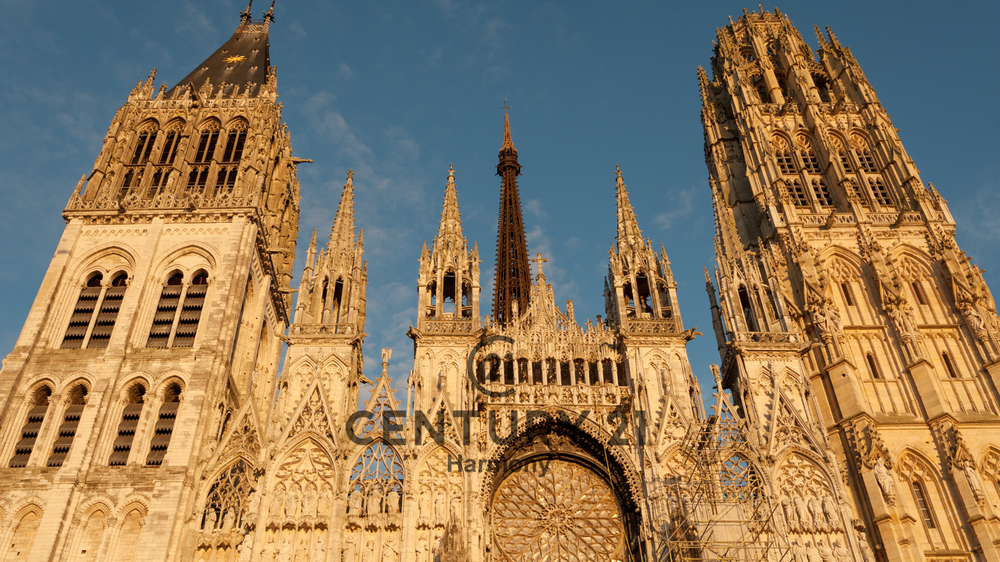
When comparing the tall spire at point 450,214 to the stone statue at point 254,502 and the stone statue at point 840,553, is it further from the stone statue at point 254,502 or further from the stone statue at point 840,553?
the stone statue at point 840,553

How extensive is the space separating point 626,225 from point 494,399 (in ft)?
34.4

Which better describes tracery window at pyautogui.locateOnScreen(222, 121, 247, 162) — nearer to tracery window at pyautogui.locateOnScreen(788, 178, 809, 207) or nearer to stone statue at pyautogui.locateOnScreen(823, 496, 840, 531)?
tracery window at pyautogui.locateOnScreen(788, 178, 809, 207)

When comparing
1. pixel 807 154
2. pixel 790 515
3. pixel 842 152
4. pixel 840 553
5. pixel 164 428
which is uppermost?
pixel 807 154

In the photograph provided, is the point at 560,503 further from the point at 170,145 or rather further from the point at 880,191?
the point at 170,145

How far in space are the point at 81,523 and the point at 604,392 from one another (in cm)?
1721

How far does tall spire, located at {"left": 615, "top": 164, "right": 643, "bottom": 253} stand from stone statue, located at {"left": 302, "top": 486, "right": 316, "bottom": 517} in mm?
15273

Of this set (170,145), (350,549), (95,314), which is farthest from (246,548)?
(170,145)

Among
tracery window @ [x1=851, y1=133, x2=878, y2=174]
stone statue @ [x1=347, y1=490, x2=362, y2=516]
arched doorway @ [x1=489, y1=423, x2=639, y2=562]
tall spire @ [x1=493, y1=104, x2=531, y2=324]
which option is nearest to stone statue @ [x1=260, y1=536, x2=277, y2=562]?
stone statue @ [x1=347, y1=490, x2=362, y2=516]

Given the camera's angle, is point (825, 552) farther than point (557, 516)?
No

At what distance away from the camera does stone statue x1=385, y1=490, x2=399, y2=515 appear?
23.9 m

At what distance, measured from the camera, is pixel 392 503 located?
24.0 metres

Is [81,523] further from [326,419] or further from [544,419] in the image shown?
[544,419]

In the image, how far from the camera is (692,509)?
76.3 feet

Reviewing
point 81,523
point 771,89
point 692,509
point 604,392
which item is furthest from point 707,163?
point 81,523
